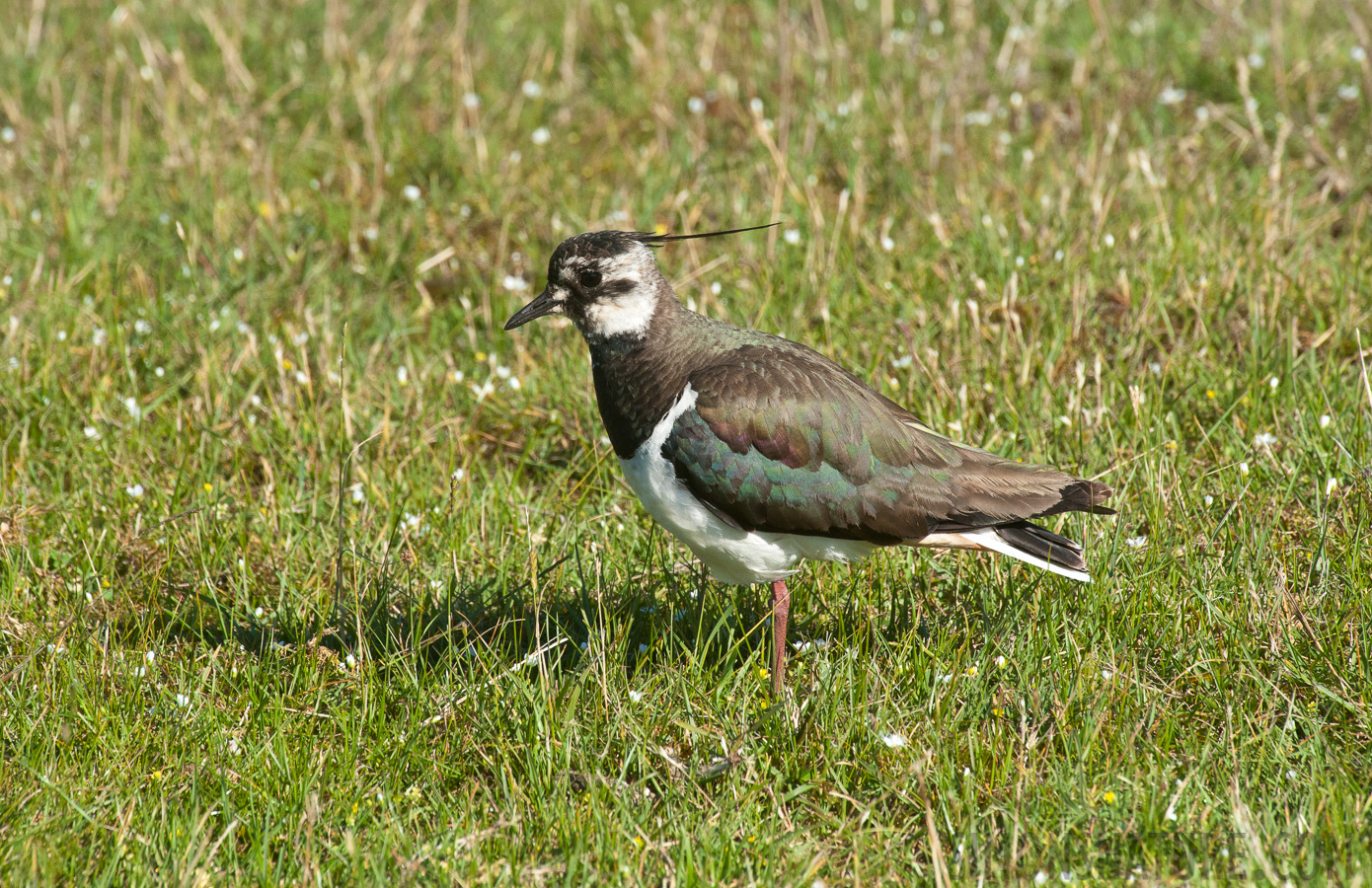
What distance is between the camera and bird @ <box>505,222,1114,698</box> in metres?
4.44

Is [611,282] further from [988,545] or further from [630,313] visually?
[988,545]

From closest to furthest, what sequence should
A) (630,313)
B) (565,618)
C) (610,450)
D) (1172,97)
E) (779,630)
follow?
(779,630)
(630,313)
(565,618)
(610,450)
(1172,97)

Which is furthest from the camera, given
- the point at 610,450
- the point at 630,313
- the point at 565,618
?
the point at 610,450

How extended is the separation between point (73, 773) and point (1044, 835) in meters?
2.83

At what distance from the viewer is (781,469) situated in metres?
4.46

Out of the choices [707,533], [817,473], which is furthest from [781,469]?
[707,533]

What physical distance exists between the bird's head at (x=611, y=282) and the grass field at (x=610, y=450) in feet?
3.03

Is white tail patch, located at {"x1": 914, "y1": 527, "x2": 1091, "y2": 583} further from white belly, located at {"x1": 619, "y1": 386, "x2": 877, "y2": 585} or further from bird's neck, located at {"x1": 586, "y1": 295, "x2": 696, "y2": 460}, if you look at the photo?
bird's neck, located at {"x1": 586, "y1": 295, "x2": 696, "y2": 460}

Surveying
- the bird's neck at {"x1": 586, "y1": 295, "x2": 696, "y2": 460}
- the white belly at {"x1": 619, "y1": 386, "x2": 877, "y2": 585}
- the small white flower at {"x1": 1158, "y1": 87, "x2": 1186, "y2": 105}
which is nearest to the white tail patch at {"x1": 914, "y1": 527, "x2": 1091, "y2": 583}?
the white belly at {"x1": 619, "y1": 386, "x2": 877, "y2": 585}

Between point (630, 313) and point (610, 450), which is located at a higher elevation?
point (630, 313)

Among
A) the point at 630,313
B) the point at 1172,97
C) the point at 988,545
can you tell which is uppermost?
the point at 630,313

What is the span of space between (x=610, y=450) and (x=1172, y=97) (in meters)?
4.61

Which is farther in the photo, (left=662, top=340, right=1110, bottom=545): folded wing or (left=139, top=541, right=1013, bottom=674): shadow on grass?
(left=139, top=541, right=1013, bottom=674): shadow on grass

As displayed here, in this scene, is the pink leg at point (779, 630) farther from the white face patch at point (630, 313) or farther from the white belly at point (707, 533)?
the white face patch at point (630, 313)
